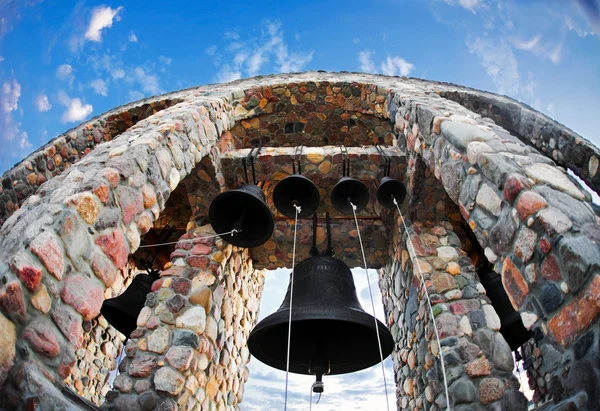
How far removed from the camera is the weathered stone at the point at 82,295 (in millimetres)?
1653

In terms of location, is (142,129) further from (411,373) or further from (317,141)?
(411,373)

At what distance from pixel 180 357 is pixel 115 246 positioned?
1.11m

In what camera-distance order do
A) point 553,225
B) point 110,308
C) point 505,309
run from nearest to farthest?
point 553,225 < point 505,309 < point 110,308

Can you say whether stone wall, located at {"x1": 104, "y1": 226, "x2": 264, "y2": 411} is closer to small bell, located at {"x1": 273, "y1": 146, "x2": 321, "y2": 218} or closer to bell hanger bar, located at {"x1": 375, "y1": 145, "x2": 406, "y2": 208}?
small bell, located at {"x1": 273, "y1": 146, "x2": 321, "y2": 218}

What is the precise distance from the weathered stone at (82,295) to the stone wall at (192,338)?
3.46ft

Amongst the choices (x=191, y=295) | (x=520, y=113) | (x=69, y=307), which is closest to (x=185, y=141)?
(x=191, y=295)

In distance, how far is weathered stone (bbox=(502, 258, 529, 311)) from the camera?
1737mm

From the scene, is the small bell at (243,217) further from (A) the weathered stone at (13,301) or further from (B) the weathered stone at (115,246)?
(A) the weathered stone at (13,301)

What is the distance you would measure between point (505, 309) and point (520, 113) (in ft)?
8.48

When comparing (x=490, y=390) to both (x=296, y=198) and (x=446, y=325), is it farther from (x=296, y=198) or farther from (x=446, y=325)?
(x=296, y=198)

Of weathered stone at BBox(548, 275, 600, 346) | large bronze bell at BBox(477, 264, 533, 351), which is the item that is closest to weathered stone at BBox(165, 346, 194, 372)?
weathered stone at BBox(548, 275, 600, 346)

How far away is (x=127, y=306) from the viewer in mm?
3344

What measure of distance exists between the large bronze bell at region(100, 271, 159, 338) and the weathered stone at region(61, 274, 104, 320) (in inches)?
64.9

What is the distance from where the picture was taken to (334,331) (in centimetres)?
296
